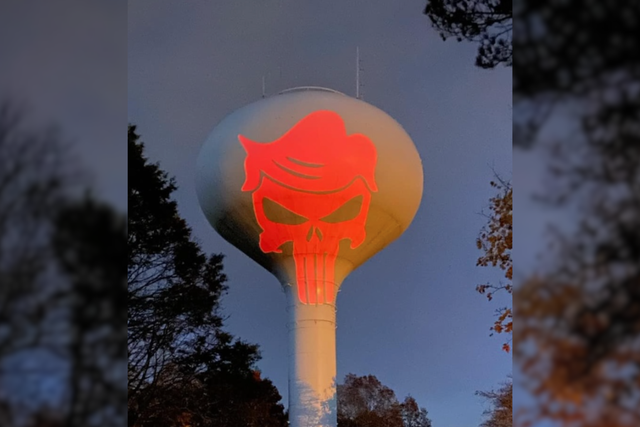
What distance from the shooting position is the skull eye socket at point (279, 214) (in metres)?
11.6

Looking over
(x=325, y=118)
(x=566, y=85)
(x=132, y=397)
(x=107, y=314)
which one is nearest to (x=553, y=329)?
(x=566, y=85)

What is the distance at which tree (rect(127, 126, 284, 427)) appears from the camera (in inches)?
505

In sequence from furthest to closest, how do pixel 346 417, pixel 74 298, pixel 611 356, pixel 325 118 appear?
pixel 346 417
pixel 325 118
pixel 74 298
pixel 611 356

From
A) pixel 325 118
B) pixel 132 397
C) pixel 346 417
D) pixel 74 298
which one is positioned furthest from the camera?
pixel 346 417

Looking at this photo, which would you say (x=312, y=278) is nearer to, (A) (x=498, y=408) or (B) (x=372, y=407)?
(A) (x=498, y=408)

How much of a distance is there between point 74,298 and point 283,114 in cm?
1035

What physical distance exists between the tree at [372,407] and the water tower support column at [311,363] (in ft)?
39.3

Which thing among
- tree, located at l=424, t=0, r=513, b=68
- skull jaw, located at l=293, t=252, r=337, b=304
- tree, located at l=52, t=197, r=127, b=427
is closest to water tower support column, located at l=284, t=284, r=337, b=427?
skull jaw, located at l=293, t=252, r=337, b=304

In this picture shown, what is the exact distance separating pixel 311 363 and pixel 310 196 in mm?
3137

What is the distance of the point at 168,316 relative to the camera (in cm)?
1328

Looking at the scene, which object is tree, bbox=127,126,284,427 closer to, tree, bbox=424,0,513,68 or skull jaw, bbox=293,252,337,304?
skull jaw, bbox=293,252,337,304

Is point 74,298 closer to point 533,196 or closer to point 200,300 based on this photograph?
point 533,196

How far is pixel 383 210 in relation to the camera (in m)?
11.9

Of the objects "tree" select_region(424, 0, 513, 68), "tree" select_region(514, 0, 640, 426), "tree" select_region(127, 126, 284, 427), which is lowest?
"tree" select_region(514, 0, 640, 426)
